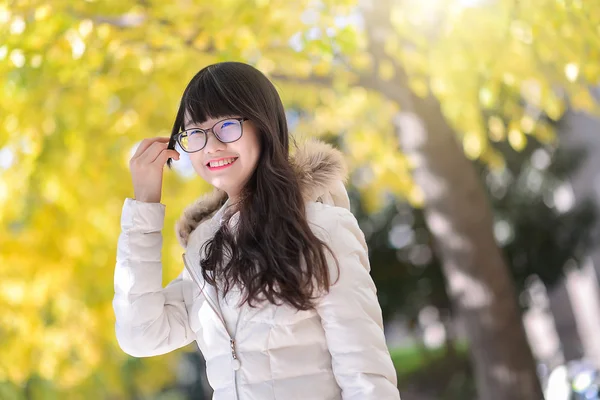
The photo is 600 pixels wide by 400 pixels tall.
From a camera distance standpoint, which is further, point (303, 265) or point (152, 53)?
point (152, 53)

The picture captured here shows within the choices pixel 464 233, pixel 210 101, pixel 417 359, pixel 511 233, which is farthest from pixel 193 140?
pixel 417 359

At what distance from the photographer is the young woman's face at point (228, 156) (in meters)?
2.08

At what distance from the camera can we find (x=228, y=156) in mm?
2094

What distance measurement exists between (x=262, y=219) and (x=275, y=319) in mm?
278

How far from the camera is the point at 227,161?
2107mm

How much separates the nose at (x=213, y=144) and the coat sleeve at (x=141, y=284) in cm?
23

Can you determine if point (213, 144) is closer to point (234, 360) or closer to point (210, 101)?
point (210, 101)

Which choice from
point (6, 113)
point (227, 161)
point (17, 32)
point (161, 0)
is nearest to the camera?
point (227, 161)

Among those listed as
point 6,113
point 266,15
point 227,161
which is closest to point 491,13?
point 266,15

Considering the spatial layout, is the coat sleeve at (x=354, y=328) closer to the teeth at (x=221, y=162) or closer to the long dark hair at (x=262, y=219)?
the long dark hair at (x=262, y=219)

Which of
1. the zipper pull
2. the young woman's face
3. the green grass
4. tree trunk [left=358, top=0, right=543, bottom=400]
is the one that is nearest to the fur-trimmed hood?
the young woman's face

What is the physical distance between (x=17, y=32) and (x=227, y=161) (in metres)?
2.39

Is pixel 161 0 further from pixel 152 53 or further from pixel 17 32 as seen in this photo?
pixel 17 32

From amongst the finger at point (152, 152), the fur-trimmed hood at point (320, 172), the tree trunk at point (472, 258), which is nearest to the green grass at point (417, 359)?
the tree trunk at point (472, 258)
